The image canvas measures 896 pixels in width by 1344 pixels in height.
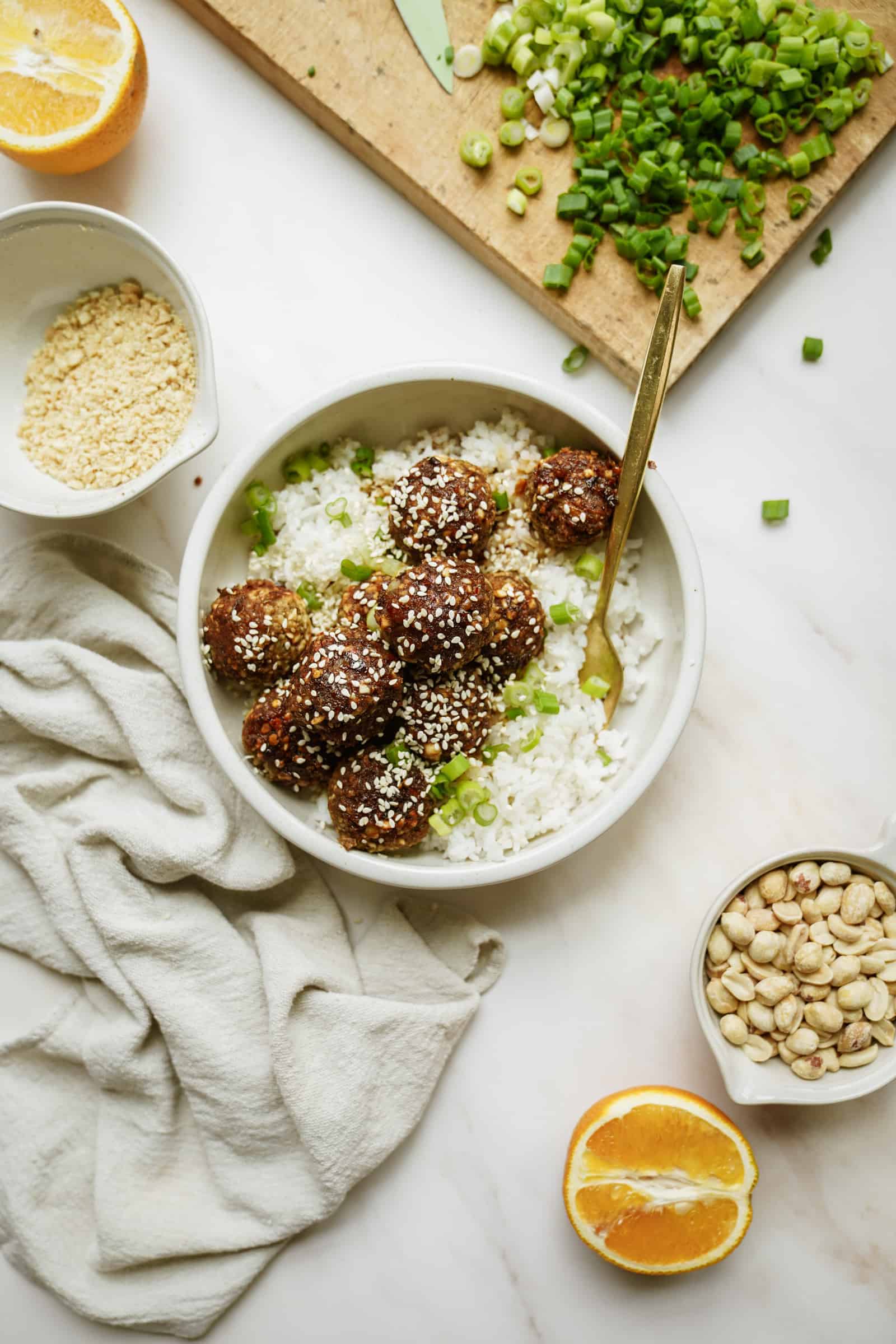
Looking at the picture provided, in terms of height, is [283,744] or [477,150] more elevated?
[477,150]

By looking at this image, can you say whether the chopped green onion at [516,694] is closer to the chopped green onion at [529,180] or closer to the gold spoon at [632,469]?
the gold spoon at [632,469]

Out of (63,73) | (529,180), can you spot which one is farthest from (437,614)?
(63,73)

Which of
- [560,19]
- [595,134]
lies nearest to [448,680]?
[595,134]

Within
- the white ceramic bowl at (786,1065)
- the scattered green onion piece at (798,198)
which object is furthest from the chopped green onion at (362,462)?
the white ceramic bowl at (786,1065)

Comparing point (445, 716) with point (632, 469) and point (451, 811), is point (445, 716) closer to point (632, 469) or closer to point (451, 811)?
point (451, 811)

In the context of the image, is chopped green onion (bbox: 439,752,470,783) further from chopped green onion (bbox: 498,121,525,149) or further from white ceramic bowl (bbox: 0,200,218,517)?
chopped green onion (bbox: 498,121,525,149)

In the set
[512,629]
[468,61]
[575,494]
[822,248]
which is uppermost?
[822,248]
